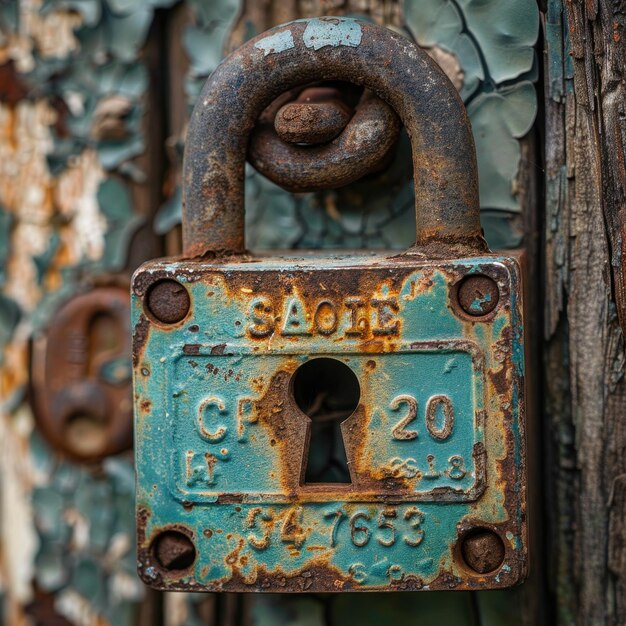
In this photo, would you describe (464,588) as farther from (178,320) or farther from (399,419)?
(178,320)

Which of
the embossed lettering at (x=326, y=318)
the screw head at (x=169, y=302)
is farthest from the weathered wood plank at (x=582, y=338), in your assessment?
the screw head at (x=169, y=302)

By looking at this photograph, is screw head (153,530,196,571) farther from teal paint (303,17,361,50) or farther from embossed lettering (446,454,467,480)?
teal paint (303,17,361,50)

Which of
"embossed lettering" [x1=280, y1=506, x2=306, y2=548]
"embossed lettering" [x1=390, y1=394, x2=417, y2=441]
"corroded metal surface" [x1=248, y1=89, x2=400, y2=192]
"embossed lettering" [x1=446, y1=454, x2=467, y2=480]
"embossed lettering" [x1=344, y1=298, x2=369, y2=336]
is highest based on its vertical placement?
"corroded metal surface" [x1=248, y1=89, x2=400, y2=192]

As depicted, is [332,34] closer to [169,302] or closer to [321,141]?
[321,141]

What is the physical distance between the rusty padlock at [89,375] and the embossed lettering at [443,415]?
325mm

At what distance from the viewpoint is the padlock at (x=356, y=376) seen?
590 millimetres

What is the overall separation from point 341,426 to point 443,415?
8 centimetres

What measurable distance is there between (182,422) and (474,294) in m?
0.24

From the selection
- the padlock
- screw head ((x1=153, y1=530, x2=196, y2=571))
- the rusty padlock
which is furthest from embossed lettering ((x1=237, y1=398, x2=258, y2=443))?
the rusty padlock

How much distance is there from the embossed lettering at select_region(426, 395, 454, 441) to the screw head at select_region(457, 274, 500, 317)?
68 mm

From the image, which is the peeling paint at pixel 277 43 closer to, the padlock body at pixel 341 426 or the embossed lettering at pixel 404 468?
the padlock body at pixel 341 426

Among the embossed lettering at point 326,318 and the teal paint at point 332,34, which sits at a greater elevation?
the teal paint at point 332,34

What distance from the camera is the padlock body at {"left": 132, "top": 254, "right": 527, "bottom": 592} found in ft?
1.93

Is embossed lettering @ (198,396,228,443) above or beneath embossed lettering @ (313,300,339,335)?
beneath
